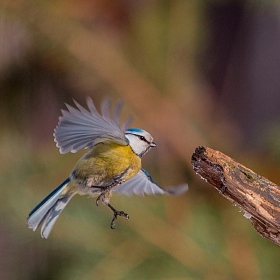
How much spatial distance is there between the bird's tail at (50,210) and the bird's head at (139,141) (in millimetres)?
71

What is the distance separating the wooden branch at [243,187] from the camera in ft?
2.07

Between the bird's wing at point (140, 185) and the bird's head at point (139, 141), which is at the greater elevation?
the bird's head at point (139, 141)

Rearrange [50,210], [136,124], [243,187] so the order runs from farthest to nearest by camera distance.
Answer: [136,124] < [50,210] < [243,187]

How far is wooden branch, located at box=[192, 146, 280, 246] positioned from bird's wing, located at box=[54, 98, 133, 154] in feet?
0.25

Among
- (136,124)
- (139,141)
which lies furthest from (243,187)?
(136,124)

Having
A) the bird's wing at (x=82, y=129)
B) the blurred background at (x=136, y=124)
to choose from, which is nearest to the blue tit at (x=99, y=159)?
the bird's wing at (x=82, y=129)

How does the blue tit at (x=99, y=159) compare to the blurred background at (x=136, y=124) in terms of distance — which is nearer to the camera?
the blue tit at (x=99, y=159)

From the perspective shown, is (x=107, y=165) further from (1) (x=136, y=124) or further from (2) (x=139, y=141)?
(1) (x=136, y=124)

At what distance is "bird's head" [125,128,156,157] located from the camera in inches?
28.9

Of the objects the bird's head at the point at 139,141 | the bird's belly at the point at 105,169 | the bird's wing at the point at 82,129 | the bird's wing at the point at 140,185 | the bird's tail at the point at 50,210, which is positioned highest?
the bird's wing at the point at 82,129

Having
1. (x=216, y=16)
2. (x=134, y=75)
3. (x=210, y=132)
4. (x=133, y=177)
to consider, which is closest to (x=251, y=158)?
(x=210, y=132)

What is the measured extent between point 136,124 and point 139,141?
0.68m

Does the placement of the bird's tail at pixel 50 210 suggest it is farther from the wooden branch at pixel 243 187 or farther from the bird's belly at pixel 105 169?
the wooden branch at pixel 243 187

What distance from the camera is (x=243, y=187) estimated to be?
0.65 m
